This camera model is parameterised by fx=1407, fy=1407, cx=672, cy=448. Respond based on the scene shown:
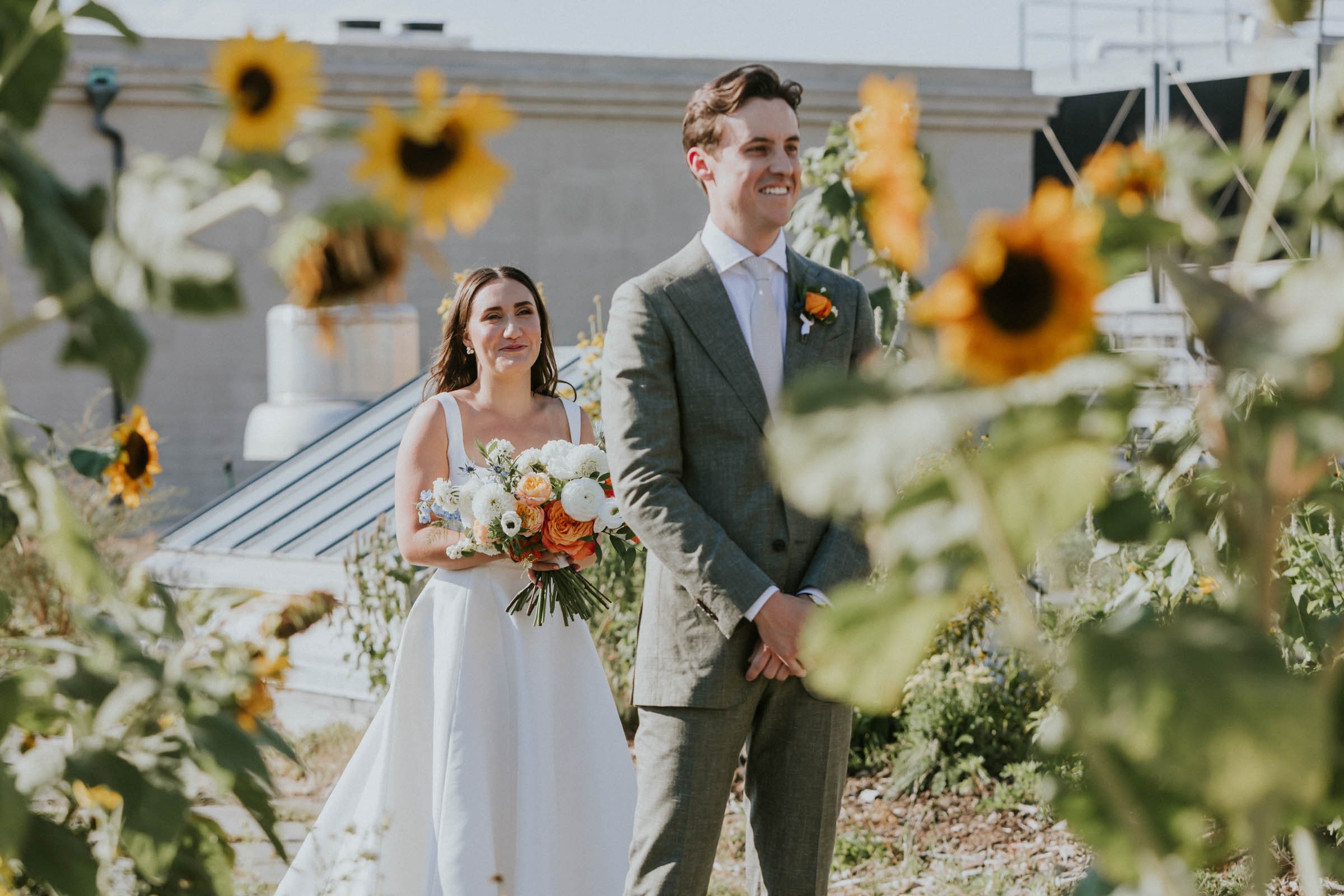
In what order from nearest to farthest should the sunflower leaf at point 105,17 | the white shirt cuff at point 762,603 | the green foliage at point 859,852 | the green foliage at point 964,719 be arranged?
1. the sunflower leaf at point 105,17
2. the white shirt cuff at point 762,603
3. the green foliage at point 859,852
4. the green foliage at point 964,719

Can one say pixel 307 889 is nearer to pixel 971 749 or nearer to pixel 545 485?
pixel 545 485

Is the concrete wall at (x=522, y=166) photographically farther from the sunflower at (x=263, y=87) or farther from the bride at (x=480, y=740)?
the sunflower at (x=263, y=87)

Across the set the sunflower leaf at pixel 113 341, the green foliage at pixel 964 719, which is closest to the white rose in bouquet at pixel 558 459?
the green foliage at pixel 964 719

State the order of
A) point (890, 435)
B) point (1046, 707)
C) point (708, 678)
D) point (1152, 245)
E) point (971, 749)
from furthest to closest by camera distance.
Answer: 1. point (971, 749)
2. point (1046, 707)
3. point (708, 678)
4. point (1152, 245)
5. point (890, 435)

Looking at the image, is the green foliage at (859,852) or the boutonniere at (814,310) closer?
the boutonniere at (814,310)

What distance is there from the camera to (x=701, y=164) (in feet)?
9.93

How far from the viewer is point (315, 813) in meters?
5.20

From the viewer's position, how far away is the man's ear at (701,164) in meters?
3.00

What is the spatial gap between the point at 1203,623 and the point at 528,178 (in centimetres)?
1577

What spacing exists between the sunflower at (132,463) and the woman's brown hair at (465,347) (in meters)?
1.93

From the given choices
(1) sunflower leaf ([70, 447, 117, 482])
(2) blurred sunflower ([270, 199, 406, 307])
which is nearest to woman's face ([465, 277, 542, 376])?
(1) sunflower leaf ([70, 447, 117, 482])

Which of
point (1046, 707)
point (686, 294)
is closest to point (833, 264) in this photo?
point (1046, 707)

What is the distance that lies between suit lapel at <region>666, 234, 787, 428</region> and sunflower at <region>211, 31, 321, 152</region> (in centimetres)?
205

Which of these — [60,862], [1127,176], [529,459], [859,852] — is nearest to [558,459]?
[529,459]
